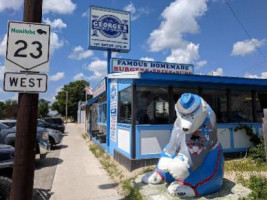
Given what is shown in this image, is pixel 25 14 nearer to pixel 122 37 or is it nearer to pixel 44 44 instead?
pixel 44 44

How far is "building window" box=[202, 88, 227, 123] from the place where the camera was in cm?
935

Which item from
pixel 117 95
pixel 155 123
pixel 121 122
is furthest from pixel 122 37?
pixel 155 123

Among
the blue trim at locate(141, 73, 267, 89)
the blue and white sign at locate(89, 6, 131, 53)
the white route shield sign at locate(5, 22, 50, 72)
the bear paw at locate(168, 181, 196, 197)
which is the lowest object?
the bear paw at locate(168, 181, 196, 197)

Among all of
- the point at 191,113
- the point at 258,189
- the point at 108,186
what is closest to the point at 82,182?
the point at 108,186

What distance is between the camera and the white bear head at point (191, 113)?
503 cm

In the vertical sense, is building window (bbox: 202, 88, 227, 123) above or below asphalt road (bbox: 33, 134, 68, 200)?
above

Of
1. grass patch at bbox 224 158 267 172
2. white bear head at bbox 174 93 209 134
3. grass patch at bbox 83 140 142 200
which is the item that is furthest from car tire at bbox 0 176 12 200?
grass patch at bbox 224 158 267 172

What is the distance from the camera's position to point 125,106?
30.3 ft

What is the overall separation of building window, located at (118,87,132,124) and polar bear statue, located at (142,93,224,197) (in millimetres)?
3365

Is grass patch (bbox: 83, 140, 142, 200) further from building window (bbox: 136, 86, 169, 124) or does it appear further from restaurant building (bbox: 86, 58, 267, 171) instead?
building window (bbox: 136, 86, 169, 124)

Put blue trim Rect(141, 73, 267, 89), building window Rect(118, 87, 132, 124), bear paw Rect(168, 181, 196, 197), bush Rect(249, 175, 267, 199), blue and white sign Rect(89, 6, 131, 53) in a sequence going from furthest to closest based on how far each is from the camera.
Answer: blue and white sign Rect(89, 6, 131, 53) → building window Rect(118, 87, 132, 124) → blue trim Rect(141, 73, 267, 89) → bear paw Rect(168, 181, 196, 197) → bush Rect(249, 175, 267, 199)

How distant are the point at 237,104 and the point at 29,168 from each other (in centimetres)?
811

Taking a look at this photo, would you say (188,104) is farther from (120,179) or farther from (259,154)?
(259,154)

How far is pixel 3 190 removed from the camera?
4.76 metres
